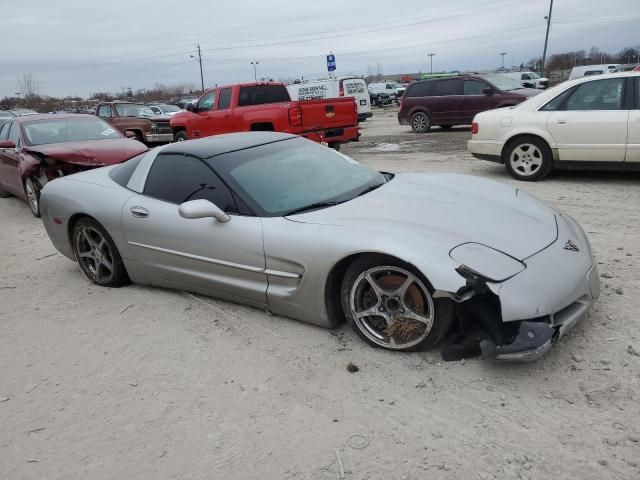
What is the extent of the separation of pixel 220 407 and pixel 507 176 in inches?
265

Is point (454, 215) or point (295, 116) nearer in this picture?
point (454, 215)

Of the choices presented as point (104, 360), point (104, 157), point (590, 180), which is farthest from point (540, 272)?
point (104, 157)

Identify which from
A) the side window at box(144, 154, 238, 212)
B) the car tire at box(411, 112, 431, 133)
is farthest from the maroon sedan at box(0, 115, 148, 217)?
the car tire at box(411, 112, 431, 133)

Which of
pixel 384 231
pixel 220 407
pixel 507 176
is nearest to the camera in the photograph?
pixel 220 407

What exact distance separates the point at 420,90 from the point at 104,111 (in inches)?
388

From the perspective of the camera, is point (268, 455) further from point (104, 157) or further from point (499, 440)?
point (104, 157)

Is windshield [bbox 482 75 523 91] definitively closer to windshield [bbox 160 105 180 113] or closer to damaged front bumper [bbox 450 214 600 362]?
damaged front bumper [bbox 450 214 600 362]

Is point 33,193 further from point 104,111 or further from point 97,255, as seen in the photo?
point 104,111

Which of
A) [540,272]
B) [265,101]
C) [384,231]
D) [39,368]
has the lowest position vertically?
[39,368]

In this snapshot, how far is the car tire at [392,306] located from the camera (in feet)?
9.57

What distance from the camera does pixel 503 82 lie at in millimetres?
14891

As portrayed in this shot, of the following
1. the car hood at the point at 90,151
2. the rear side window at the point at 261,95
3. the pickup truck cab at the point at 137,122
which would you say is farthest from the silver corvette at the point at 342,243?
the pickup truck cab at the point at 137,122

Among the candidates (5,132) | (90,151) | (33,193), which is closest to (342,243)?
(90,151)

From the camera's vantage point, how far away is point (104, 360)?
3.33 m
